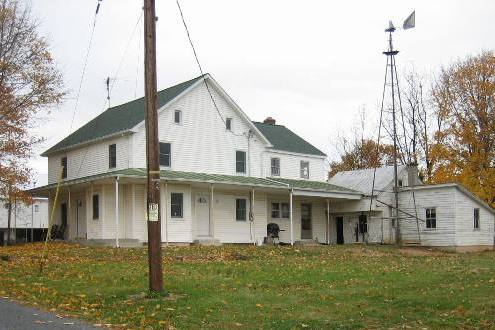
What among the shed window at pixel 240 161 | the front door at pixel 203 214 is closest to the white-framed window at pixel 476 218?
the shed window at pixel 240 161

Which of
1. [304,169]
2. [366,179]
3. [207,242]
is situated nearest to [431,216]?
[366,179]

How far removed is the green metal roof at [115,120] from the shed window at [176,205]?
402cm

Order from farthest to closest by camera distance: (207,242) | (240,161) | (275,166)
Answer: (275,166) < (240,161) < (207,242)

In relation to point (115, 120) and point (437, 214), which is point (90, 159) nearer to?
point (115, 120)

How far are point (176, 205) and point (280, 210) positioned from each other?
8.61m

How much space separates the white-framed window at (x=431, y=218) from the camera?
38.2m

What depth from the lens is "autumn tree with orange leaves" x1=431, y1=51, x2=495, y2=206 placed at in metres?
44.3

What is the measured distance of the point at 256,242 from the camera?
36.1m

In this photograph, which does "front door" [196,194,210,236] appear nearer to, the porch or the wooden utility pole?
the porch

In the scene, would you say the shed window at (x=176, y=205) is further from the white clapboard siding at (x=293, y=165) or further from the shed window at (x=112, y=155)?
the white clapboard siding at (x=293, y=165)

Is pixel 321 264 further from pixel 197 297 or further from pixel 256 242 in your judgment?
pixel 256 242

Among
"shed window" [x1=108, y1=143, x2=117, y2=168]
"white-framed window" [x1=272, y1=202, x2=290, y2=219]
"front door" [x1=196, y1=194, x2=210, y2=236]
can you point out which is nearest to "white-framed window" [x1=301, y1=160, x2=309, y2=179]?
"white-framed window" [x1=272, y1=202, x2=290, y2=219]

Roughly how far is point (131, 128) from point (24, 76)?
6.47m

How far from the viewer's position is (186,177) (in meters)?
31.4
